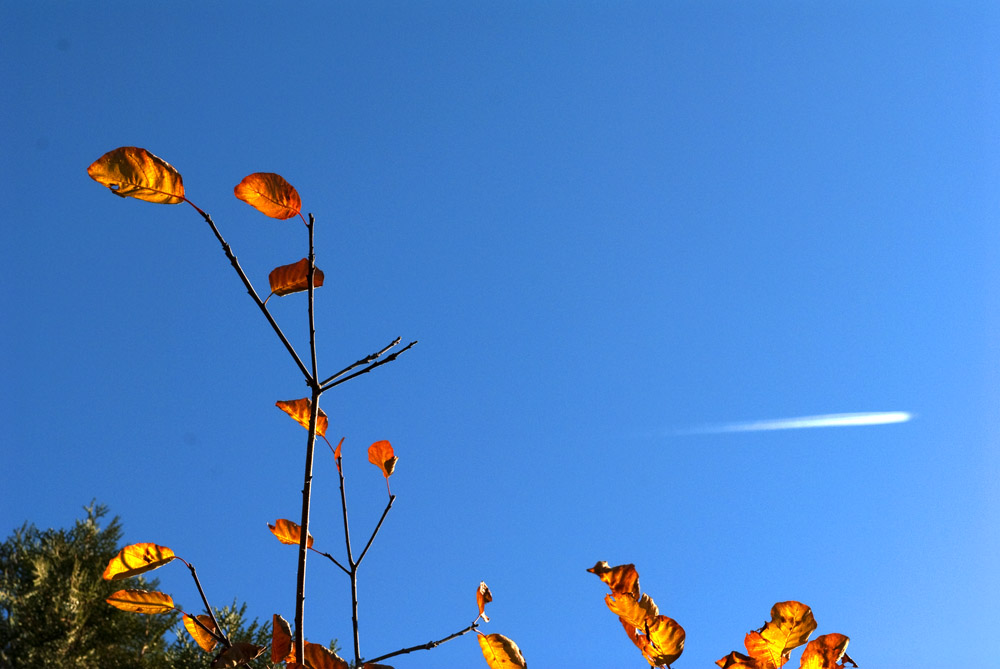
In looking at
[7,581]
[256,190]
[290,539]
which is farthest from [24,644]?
[256,190]

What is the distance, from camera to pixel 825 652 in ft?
3.36

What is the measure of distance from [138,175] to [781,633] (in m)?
1.21

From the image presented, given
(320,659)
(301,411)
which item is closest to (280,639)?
(320,659)

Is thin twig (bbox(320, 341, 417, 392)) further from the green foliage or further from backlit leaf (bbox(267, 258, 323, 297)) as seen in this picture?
the green foliage

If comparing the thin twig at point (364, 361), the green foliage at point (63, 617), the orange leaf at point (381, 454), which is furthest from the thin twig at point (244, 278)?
the green foliage at point (63, 617)

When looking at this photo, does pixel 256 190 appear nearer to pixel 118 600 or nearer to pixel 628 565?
pixel 118 600

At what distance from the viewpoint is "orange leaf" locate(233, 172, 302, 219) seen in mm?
1207

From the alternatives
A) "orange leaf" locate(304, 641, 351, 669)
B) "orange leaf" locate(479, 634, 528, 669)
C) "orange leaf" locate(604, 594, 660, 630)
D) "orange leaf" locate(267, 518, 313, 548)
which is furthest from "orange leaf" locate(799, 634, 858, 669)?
"orange leaf" locate(267, 518, 313, 548)

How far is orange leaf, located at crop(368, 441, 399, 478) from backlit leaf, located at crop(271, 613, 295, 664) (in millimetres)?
450

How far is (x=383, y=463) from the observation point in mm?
1563

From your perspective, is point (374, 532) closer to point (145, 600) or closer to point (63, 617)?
point (145, 600)

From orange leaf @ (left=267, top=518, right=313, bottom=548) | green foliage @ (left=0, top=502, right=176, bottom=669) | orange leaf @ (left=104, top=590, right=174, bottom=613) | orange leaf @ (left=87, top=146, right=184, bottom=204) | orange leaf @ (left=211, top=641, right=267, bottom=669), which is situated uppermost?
green foliage @ (left=0, top=502, right=176, bottom=669)

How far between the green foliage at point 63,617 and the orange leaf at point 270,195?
6583 millimetres

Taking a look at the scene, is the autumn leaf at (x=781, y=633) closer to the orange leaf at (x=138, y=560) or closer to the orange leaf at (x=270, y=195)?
the orange leaf at (x=138, y=560)
